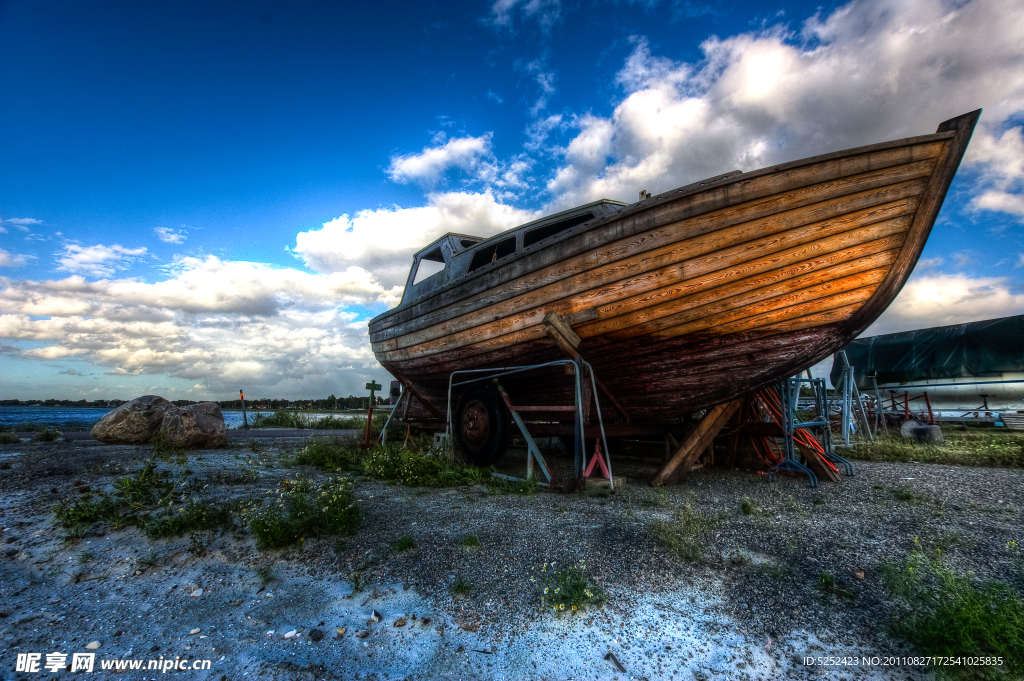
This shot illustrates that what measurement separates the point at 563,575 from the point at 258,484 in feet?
16.1

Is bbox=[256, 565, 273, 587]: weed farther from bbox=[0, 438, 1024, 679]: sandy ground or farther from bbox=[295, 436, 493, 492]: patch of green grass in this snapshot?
bbox=[295, 436, 493, 492]: patch of green grass

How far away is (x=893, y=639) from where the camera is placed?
2.30 metres

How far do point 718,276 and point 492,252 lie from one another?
355 centimetres

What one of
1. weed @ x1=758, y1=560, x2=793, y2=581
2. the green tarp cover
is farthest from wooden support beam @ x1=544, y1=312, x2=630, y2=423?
the green tarp cover

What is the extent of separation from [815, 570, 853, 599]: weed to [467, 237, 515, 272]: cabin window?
5.15 m

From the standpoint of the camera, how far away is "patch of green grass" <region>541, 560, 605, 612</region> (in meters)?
2.62

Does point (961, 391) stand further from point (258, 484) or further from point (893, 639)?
point (258, 484)

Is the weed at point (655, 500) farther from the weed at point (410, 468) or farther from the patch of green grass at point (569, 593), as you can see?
the weed at point (410, 468)

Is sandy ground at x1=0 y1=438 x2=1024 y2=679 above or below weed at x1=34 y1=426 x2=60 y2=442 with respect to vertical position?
below

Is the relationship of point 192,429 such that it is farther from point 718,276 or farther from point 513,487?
point 718,276

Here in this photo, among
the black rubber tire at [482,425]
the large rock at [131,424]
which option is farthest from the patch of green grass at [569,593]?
the large rock at [131,424]

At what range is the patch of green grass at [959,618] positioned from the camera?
2032mm

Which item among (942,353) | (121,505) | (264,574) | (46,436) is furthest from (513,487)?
(942,353)

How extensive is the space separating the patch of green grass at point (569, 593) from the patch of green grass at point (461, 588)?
0.47 meters
